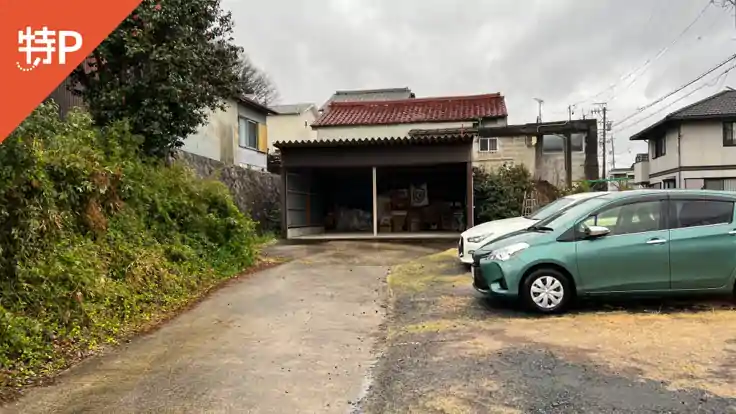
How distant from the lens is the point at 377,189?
66.9 feet

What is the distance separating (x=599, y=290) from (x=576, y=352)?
1658 millimetres

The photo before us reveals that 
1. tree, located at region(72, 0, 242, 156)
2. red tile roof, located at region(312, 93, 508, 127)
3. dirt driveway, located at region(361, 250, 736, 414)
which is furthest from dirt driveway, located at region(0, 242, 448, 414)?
red tile roof, located at region(312, 93, 508, 127)

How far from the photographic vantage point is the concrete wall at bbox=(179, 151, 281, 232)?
1509 centimetres

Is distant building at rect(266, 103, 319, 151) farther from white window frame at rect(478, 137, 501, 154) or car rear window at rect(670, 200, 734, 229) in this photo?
car rear window at rect(670, 200, 734, 229)

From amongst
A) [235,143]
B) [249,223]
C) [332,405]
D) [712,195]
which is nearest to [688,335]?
[712,195]

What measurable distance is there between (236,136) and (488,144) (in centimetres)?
1018

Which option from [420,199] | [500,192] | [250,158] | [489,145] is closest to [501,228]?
[500,192]

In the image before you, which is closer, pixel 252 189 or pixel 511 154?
pixel 252 189

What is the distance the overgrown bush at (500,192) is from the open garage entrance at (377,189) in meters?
0.68

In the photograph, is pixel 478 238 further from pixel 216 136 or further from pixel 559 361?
pixel 216 136

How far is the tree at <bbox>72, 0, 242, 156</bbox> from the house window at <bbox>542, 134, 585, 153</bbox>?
1602cm

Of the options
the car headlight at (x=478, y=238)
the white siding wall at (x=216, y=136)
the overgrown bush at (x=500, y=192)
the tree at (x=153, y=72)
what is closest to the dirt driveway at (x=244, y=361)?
the car headlight at (x=478, y=238)

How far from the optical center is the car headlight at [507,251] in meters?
6.26

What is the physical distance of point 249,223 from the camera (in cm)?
1075
